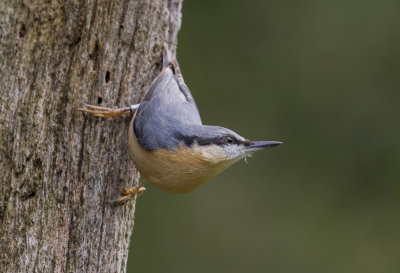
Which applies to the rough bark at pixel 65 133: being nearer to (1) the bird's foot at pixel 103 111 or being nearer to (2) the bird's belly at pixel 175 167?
(1) the bird's foot at pixel 103 111

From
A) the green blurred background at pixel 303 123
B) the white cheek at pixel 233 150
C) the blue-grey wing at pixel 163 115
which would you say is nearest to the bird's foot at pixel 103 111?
the blue-grey wing at pixel 163 115

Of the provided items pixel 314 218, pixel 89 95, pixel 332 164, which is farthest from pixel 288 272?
pixel 89 95

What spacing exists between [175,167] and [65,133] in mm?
602

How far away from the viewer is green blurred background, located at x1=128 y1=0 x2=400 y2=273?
19.3 ft

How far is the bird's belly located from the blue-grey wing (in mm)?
46

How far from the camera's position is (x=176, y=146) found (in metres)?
3.01

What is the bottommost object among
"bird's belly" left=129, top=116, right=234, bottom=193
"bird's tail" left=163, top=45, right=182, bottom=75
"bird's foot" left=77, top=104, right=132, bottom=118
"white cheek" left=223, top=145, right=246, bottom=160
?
"bird's belly" left=129, top=116, right=234, bottom=193

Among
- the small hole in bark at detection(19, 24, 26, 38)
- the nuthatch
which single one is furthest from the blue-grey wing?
the small hole in bark at detection(19, 24, 26, 38)

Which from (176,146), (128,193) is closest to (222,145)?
(176,146)

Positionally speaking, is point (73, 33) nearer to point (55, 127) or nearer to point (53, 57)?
point (53, 57)

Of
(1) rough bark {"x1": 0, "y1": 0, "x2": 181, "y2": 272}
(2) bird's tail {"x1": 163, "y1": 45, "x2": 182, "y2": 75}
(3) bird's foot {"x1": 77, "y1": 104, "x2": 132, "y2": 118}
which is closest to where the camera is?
(1) rough bark {"x1": 0, "y1": 0, "x2": 181, "y2": 272}

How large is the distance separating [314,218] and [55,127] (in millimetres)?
3772

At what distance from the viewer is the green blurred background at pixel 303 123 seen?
589cm

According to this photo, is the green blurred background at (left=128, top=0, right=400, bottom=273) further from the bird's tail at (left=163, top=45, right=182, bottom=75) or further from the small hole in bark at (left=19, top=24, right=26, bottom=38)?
the small hole in bark at (left=19, top=24, right=26, bottom=38)
